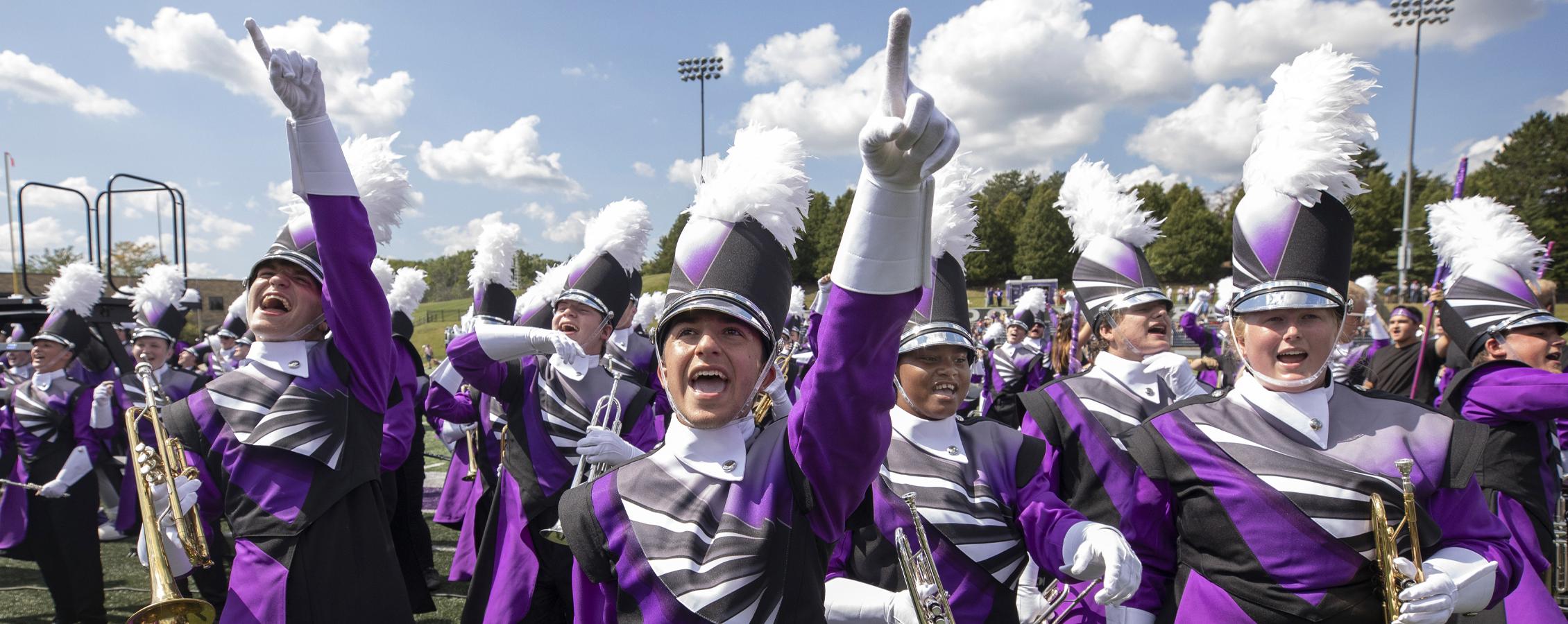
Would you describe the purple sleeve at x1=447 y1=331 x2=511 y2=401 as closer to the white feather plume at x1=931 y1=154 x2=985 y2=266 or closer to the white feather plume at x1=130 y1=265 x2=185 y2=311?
the white feather plume at x1=931 y1=154 x2=985 y2=266

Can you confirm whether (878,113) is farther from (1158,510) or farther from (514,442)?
(514,442)

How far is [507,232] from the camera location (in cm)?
670

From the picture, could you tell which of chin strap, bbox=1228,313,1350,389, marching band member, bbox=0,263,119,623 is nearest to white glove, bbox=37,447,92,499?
marching band member, bbox=0,263,119,623

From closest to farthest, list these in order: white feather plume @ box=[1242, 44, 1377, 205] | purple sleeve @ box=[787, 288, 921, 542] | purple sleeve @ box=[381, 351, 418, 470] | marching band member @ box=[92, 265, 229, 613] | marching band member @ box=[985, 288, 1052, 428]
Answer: purple sleeve @ box=[787, 288, 921, 542] → white feather plume @ box=[1242, 44, 1377, 205] → purple sleeve @ box=[381, 351, 418, 470] → marching band member @ box=[92, 265, 229, 613] → marching band member @ box=[985, 288, 1052, 428]

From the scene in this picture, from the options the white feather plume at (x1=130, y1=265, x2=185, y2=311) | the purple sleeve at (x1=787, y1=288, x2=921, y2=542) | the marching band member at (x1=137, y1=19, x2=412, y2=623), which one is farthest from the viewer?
the white feather plume at (x1=130, y1=265, x2=185, y2=311)

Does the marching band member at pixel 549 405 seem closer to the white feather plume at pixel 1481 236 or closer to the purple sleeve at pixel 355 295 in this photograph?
the purple sleeve at pixel 355 295

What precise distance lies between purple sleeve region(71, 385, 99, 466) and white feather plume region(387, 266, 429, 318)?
2975 millimetres

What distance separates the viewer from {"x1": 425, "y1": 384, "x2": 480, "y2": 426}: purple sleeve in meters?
5.79

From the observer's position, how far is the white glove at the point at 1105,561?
7.05 ft

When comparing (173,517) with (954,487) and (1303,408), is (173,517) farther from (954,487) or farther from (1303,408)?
(1303,408)

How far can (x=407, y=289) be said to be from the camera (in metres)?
9.54

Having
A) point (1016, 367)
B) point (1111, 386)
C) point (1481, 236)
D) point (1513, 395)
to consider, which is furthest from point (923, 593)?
point (1016, 367)

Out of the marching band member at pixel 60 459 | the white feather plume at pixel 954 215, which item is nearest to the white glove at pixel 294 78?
the white feather plume at pixel 954 215

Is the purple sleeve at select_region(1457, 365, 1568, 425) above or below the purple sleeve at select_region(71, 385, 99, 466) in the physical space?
above
